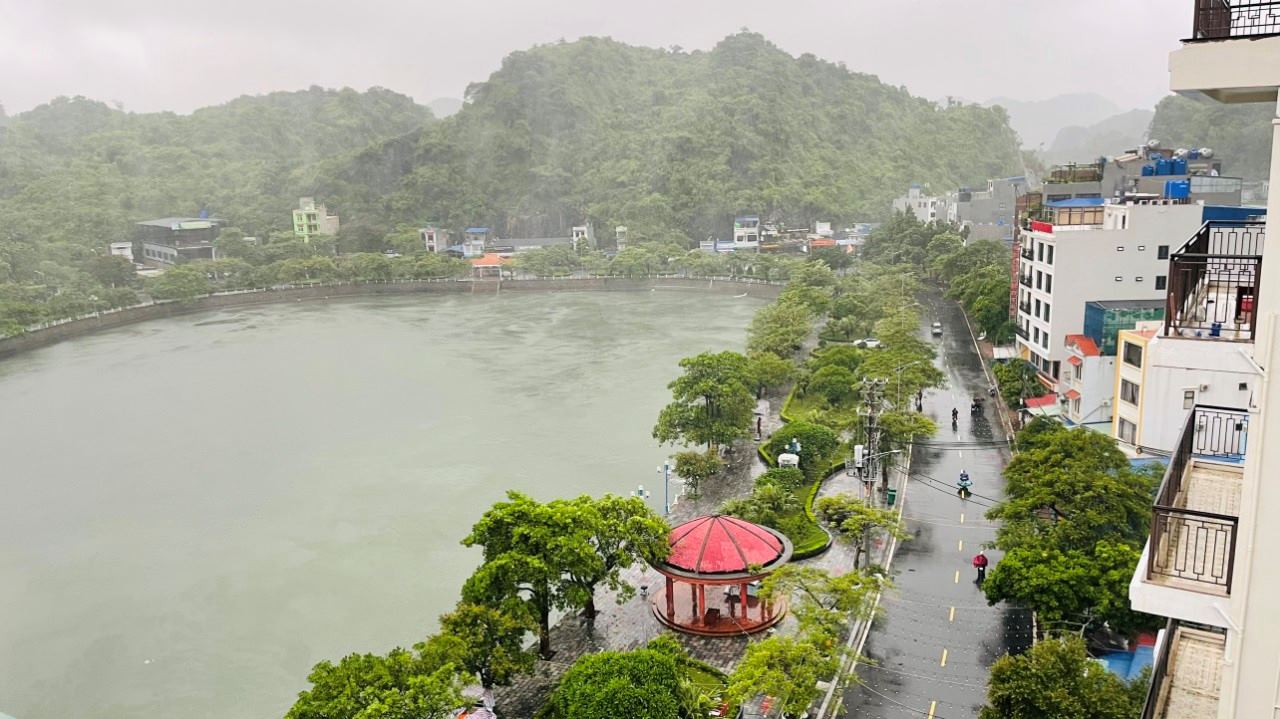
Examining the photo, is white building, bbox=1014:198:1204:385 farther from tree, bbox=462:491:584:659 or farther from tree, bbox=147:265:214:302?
tree, bbox=147:265:214:302

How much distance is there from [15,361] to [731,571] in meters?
30.6

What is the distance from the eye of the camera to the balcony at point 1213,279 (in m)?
3.17

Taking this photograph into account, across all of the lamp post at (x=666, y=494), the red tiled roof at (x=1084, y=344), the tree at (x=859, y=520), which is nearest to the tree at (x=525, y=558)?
the tree at (x=859, y=520)

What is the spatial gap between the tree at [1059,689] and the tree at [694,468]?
8260mm

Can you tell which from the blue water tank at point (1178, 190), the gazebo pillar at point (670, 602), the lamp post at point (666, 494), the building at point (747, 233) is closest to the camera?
the gazebo pillar at point (670, 602)

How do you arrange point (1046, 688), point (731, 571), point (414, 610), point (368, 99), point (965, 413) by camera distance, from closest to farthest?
point (1046, 688) → point (731, 571) → point (414, 610) → point (965, 413) → point (368, 99)

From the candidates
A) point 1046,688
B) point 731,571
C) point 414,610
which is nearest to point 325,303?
point 414,610

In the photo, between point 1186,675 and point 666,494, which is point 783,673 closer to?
point 1186,675

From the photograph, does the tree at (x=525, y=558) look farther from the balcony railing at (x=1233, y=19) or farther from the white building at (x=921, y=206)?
the white building at (x=921, y=206)

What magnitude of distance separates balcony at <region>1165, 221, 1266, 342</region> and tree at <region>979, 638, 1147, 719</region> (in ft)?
14.5

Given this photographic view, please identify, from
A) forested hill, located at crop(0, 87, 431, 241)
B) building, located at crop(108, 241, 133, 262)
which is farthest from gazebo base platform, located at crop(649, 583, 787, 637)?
building, located at crop(108, 241, 133, 262)

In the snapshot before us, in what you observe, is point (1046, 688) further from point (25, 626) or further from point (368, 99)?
point (368, 99)

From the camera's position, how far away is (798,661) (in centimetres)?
860

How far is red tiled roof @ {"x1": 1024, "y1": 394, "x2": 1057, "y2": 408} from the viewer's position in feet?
59.0
